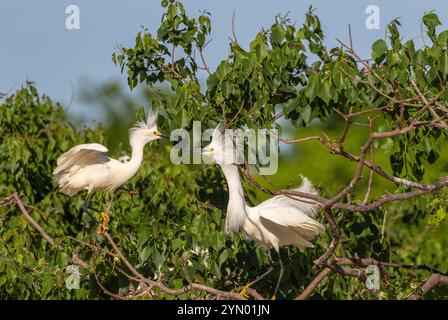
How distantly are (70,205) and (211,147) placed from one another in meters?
2.55

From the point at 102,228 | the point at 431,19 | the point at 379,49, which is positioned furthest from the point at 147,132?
the point at 431,19

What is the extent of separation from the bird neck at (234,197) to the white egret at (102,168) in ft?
3.82

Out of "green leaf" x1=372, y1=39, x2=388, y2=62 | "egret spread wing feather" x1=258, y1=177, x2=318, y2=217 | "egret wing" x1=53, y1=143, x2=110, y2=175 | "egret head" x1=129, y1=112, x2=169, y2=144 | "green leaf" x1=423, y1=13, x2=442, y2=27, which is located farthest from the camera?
"egret head" x1=129, y1=112, x2=169, y2=144

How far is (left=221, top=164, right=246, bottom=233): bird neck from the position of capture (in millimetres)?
5551

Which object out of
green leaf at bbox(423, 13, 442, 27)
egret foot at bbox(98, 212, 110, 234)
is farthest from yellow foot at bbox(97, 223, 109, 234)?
green leaf at bbox(423, 13, 442, 27)

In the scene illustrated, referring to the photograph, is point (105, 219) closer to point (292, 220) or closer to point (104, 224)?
point (104, 224)

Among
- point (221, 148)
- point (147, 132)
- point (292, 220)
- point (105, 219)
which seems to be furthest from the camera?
point (147, 132)

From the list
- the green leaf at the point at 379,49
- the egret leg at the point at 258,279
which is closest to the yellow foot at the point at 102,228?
the egret leg at the point at 258,279

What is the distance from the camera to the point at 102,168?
679cm

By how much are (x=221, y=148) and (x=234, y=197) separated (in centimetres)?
30

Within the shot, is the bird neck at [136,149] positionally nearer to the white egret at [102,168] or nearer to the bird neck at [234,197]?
the white egret at [102,168]

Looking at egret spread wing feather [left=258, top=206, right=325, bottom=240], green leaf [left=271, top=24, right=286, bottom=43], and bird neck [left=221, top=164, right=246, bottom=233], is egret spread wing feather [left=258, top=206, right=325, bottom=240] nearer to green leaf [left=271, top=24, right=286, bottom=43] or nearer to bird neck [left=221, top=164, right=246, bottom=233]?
bird neck [left=221, top=164, right=246, bottom=233]

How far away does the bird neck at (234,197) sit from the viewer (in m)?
5.55

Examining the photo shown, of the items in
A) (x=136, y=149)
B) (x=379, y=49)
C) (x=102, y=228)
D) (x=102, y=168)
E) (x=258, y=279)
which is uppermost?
(x=379, y=49)
